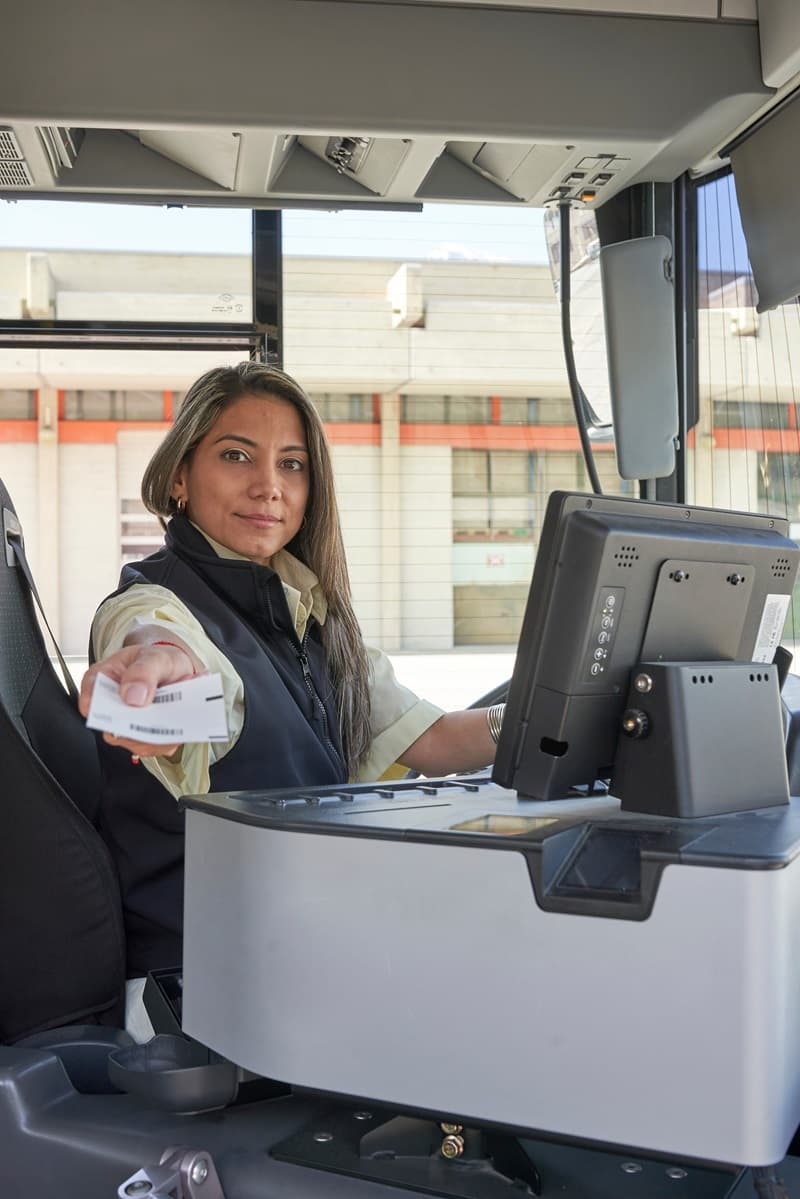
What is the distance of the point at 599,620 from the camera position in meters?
1.15

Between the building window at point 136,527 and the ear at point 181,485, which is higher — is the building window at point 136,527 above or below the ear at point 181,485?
above

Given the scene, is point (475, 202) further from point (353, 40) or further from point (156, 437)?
point (156, 437)

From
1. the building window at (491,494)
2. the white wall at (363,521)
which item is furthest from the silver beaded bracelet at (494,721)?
the building window at (491,494)

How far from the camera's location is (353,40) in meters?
2.27

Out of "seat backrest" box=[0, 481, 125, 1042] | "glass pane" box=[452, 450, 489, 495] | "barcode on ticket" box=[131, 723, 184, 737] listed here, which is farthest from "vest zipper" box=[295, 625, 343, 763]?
"glass pane" box=[452, 450, 489, 495]

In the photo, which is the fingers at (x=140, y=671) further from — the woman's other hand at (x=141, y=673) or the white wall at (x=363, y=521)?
the white wall at (x=363, y=521)

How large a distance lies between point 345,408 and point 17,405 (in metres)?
0.86

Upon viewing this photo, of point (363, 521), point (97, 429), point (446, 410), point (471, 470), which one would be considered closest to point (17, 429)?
point (97, 429)

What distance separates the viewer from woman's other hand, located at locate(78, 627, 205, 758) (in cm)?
95

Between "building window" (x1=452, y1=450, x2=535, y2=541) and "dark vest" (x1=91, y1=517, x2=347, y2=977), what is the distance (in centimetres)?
190

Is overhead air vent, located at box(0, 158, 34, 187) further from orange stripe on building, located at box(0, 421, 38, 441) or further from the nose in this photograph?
the nose

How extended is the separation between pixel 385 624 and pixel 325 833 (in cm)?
235

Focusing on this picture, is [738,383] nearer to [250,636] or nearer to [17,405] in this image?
[250,636]

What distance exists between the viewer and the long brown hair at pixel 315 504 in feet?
6.46
